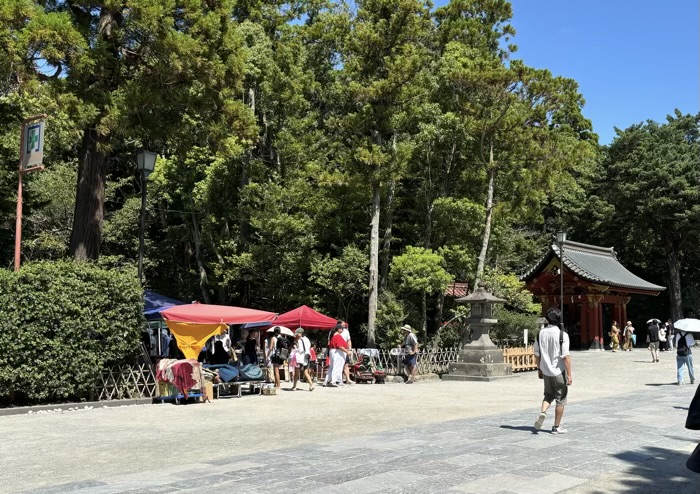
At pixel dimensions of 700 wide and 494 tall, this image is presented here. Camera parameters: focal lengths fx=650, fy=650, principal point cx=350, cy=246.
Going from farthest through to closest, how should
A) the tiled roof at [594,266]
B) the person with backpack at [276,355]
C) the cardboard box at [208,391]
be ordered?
the tiled roof at [594,266]
the person with backpack at [276,355]
the cardboard box at [208,391]

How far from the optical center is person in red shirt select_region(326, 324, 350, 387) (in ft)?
57.7

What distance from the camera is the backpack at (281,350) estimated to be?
1645 cm

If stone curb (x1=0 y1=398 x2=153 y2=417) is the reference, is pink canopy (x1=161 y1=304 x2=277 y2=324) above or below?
above

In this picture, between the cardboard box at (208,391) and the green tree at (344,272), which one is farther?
the green tree at (344,272)

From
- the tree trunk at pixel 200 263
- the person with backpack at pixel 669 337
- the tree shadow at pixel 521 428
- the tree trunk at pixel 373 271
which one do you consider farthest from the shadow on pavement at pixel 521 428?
the person with backpack at pixel 669 337

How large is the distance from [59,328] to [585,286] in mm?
27857

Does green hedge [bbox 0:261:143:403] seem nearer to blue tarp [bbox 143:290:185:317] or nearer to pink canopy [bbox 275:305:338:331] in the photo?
blue tarp [bbox 143:290:185:317]

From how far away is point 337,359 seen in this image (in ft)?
58.4

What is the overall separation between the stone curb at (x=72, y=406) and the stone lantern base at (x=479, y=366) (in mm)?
9715

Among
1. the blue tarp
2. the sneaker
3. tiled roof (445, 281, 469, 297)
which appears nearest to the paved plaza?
the sneaker

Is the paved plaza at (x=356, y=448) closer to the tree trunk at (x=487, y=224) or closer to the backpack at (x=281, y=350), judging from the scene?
the backpack at (x=281, y=350)

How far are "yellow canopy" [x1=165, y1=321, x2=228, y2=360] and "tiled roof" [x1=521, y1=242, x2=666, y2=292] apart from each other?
23388 mm

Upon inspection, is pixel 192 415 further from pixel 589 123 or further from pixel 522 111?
pixel 589 123

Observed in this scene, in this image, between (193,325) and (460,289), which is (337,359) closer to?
(193,325)
